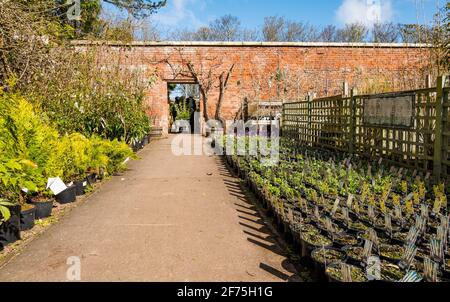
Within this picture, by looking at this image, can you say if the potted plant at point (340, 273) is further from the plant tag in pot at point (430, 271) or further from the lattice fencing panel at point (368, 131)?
the lattice fencing panel at point (368, 131)

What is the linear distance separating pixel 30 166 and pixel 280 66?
43.0 ft

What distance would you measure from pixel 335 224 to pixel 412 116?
339 cm

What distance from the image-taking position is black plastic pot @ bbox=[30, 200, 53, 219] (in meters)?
4.05

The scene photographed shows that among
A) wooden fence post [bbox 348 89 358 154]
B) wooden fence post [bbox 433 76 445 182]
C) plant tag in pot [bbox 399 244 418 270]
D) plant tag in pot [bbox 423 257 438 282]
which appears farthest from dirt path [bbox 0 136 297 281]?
wooden fence post [bbox 348 89 358 154]

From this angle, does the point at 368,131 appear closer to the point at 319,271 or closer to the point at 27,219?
the point at 319,271

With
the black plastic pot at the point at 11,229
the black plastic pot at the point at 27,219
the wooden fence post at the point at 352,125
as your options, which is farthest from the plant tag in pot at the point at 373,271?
the wooden fence post at the point at 352,125

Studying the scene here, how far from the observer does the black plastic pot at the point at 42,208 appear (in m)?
4.05

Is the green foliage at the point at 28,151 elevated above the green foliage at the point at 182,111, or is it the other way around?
the green foliage at the point at 182,111

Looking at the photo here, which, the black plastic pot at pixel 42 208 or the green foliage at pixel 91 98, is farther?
the green foliage at pixel 91 98

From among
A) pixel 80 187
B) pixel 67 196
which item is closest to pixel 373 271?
pixel 67 196

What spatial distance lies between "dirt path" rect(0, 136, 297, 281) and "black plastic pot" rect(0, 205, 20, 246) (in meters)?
0.20

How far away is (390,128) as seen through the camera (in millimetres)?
6461
